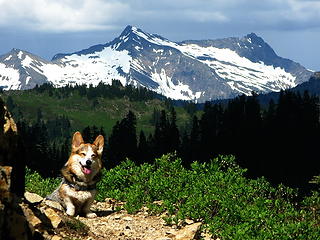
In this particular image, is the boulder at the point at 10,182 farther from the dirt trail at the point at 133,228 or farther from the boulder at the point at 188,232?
the boulder at the point at 188,232

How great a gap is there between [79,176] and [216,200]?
17.5ft

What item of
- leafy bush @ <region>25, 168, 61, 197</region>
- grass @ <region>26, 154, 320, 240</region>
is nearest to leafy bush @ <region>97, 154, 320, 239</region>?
grass @ <region>26, 154, 320, 240</region>

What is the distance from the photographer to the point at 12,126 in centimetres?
996

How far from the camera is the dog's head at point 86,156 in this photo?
16922 mm

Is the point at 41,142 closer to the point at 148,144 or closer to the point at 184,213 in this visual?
the point at 148,144

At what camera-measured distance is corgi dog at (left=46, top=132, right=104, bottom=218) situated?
55.9 feet

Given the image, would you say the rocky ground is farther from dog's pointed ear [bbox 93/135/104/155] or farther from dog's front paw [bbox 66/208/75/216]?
dog's pointed ear [bbox 93/135/104/155]

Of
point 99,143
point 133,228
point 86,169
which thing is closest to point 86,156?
point 86,169

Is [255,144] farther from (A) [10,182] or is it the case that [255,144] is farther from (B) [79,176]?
(A) [10,182]

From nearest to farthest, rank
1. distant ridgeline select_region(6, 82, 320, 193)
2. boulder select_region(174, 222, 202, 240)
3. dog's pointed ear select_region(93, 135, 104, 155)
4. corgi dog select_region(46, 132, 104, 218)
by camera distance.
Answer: boulder select_region(174, 222, 202, 240), corgi dog select_region(46, 132, 104, 218), dog's pointed ear select_region(93, 135, 104, 155), distant ridgeline select_region(6, 82, 320, 193)

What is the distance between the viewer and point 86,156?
16891 mm

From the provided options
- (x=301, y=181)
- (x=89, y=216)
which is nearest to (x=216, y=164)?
(x=89, y=216)

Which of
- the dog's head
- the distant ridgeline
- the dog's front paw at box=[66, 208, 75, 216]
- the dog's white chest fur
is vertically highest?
the dog's head

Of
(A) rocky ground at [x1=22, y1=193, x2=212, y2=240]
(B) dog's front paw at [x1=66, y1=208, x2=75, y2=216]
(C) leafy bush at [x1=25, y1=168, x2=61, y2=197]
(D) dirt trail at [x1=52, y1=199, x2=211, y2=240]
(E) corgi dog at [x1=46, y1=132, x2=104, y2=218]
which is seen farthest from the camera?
(C) leafy bush at [x1=25, y1=168, x2=61, y2=197]
